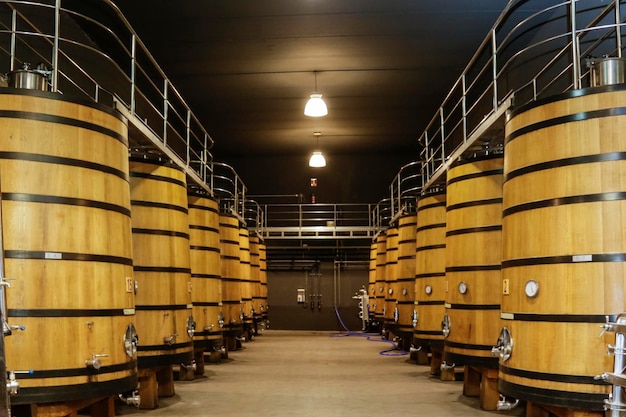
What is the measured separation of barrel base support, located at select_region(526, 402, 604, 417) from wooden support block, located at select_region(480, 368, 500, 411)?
1631mm

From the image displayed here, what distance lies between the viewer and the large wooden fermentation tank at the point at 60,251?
4254 mm

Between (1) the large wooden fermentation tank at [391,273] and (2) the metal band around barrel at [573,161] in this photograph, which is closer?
(2) the metal band around barrel at [573,161]

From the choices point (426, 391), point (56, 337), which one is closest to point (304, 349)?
point (426, 391)

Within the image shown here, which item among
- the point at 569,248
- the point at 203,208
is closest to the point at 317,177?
the point at 203,208

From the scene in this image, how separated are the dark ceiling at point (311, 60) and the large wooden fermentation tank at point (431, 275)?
2905mm

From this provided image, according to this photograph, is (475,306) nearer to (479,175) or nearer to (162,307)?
(479,175)

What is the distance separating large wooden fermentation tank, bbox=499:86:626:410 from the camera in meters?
4.00

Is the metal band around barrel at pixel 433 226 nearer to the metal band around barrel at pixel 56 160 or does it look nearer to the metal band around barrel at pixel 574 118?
the metal band around barrel at pixel 574 118

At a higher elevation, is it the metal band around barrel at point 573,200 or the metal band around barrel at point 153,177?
the metal band around barrel at point 153,177

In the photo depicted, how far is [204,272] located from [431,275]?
114 inches

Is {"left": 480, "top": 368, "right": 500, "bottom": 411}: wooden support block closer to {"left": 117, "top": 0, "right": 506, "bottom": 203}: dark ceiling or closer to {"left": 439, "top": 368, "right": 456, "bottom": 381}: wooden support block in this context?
{"left": 439, "top": 368, "right": 456, "bottom": 381}: wooden support block

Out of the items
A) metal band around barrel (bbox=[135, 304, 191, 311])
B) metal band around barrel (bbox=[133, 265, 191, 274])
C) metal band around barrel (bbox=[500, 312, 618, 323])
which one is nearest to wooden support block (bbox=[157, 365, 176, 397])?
metal band around barrel (bbox=[135, 304, 191, 311])

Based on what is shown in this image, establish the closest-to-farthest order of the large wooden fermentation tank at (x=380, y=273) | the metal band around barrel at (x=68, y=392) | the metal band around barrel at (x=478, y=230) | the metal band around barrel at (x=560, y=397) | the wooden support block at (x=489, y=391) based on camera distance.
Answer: the metal band around barrel at (x=560, y=397)
the metal band around barrel at (x=68, y=392)
the wooden support block at (x=489, y=391)
the metal band around barrel at (x=478, y=230)
the large wooden fermentation tank at (x=380, y=273)

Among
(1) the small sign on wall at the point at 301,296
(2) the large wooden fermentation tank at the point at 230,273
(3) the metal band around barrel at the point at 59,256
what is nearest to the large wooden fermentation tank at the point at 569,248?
(3) the metal band around barrel at the point at 59,256
